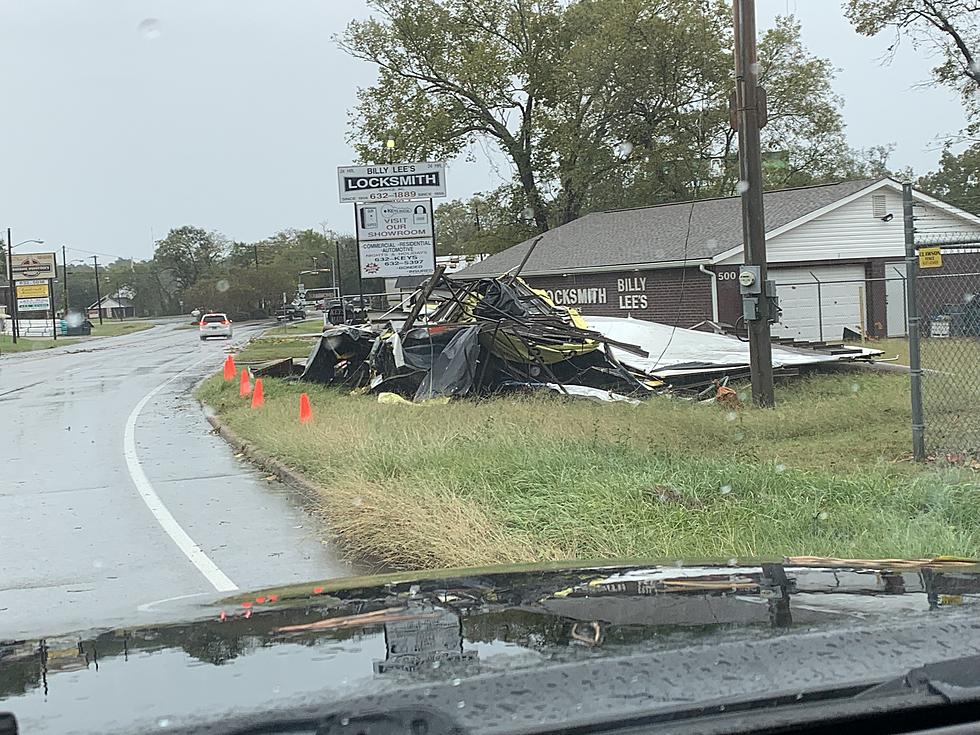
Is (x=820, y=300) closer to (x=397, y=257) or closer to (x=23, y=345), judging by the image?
(x=397, y=257)

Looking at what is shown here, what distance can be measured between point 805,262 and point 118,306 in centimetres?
13429

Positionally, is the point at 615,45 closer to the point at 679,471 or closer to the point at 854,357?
the point at 854,357

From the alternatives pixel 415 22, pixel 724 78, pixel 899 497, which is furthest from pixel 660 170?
pixel 899 497

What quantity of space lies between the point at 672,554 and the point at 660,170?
42.4 m

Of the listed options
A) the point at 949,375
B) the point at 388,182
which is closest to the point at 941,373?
the point at 949,375

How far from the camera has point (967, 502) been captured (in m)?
7.57

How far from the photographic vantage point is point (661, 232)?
3459 cm

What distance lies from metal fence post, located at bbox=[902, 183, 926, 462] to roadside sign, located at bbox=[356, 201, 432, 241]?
16719mm

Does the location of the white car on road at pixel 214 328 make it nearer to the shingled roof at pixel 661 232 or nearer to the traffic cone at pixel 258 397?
the shingled roof at pixel 661 232

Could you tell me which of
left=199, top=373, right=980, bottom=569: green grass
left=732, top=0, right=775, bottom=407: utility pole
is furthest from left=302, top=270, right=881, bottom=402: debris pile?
left=199, top=373, right=980, bottom=569: green grass

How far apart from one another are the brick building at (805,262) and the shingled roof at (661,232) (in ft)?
0.21

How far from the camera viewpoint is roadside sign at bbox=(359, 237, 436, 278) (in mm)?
25266

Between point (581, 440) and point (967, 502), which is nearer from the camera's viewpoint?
point (967, 502)

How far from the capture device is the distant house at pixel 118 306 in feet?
488
